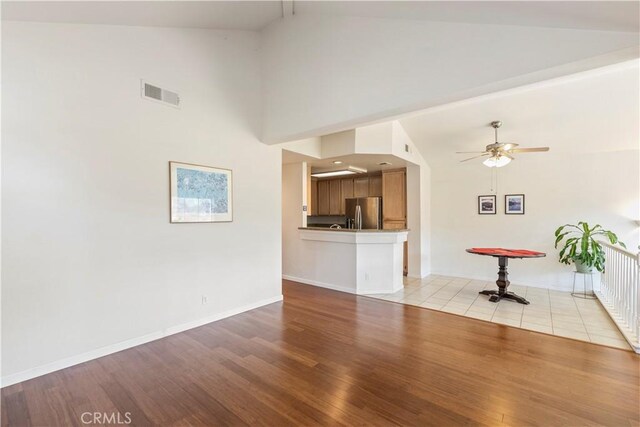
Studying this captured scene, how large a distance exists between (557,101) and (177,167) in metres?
5.02

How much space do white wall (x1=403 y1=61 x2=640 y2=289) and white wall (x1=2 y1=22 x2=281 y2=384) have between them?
350cm

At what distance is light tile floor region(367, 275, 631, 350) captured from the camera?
3.19 metres

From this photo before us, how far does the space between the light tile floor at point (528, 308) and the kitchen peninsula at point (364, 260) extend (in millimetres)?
295

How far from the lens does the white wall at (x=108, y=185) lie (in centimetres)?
227

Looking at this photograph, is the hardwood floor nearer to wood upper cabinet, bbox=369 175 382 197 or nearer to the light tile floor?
the light tile floor

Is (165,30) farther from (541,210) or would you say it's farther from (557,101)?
(541,210)

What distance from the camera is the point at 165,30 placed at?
3.12m

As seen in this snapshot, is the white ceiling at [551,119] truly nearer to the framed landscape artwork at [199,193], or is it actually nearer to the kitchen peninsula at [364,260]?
the kitchen peninsula at [364,260]

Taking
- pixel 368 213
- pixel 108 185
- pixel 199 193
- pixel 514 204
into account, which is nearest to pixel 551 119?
pixel 514 204

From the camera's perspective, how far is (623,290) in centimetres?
342

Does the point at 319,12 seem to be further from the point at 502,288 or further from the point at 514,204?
the point at 514,204

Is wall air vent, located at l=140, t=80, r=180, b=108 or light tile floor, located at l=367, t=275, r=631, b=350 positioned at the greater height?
wall air vent, located at l=140, t=80, r=180, b=108

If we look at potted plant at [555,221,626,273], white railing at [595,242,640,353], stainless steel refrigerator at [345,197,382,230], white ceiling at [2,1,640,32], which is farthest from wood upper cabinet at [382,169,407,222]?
white ceiling at [2,1,640,32]

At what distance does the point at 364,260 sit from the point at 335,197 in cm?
316
